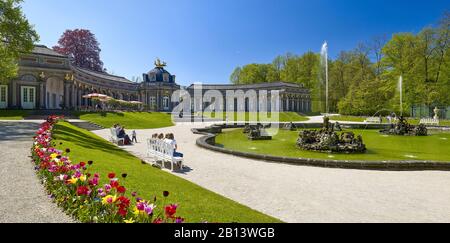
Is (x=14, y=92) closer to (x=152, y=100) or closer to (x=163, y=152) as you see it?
(x=163, y=152)

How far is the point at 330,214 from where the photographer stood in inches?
245

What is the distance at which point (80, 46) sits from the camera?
68.1 metres

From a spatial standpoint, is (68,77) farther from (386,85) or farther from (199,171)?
(386,85)

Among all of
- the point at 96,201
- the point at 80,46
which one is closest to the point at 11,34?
the point at 96,201

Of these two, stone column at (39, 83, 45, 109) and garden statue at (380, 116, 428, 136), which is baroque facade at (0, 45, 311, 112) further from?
garden statue at (380, 116, 428, 136)

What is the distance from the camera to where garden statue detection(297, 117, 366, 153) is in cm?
1514

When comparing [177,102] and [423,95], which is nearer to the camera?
[423,95]

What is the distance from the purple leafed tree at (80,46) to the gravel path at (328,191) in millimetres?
67552

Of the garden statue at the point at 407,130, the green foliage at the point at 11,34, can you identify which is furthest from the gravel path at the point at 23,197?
the garden statue at the point at 407,130

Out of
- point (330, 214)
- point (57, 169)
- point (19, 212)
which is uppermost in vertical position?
point (57, 169)

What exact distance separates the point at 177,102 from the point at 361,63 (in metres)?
49.6

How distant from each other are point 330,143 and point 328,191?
320 inches
